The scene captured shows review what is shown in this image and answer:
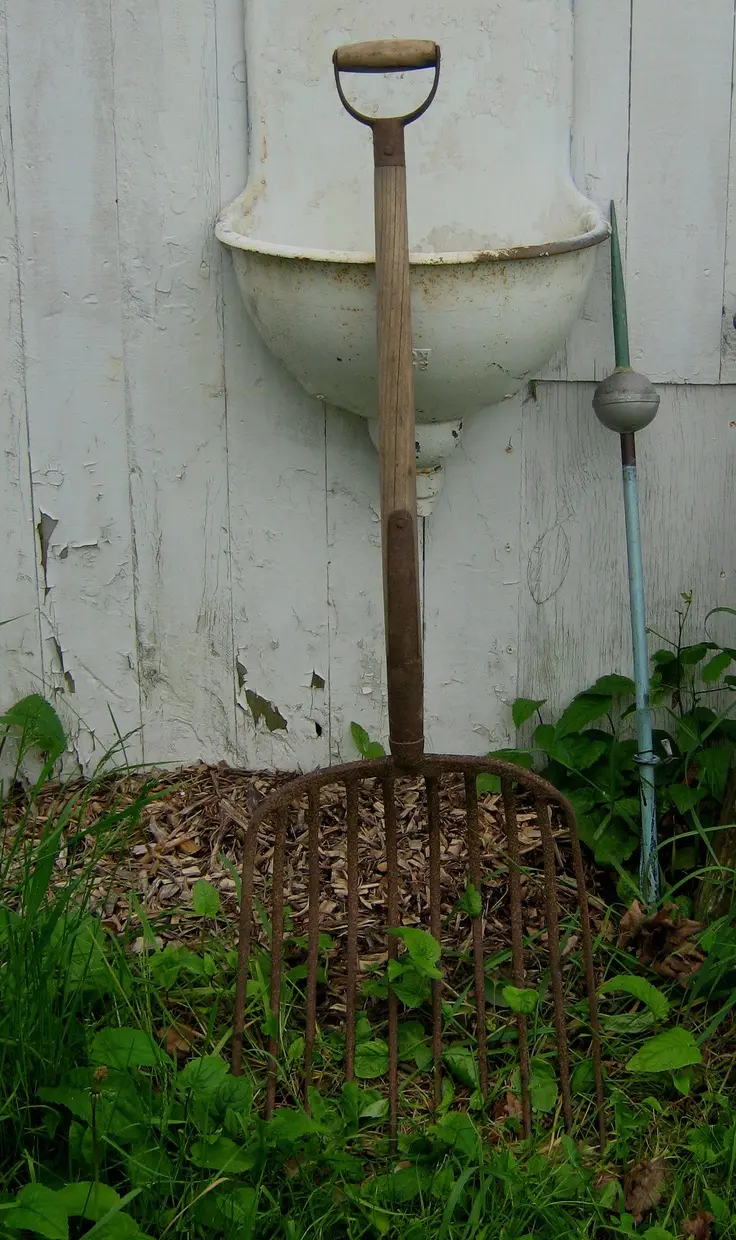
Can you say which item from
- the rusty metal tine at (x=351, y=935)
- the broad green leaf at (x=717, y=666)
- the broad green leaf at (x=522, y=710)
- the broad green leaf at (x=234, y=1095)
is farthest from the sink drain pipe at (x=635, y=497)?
the broad green leaf at (x=234, y=1095)

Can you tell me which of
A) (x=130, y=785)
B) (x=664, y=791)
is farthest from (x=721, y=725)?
(x=130, y=785)

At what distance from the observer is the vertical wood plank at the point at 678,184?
2.25m

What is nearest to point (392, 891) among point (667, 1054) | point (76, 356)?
point (667, 1054)

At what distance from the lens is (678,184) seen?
230 cm

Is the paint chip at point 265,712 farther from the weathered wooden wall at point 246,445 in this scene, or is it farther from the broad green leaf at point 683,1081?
the broad green leaf at point 683,1081

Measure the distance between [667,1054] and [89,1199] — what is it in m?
0.79

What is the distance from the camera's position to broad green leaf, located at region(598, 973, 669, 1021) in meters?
1.99

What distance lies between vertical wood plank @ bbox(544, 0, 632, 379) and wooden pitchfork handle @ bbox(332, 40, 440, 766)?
0.45 meters

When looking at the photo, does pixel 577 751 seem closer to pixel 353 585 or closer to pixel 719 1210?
pixel 353 585

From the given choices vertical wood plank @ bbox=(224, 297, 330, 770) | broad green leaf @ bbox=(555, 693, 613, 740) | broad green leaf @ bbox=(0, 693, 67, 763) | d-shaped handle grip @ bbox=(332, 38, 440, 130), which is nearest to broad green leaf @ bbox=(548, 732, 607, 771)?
broad green leaf @ bbox=(555, 693, 613, 740)

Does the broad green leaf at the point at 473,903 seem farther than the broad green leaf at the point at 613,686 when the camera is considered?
No

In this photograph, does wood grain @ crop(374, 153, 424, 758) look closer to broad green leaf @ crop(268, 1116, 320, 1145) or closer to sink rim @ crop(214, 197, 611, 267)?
sink rim @ crop(214, 197, 611, 267)

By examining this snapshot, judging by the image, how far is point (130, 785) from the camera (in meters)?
2.63

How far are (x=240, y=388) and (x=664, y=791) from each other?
101 centimetres
